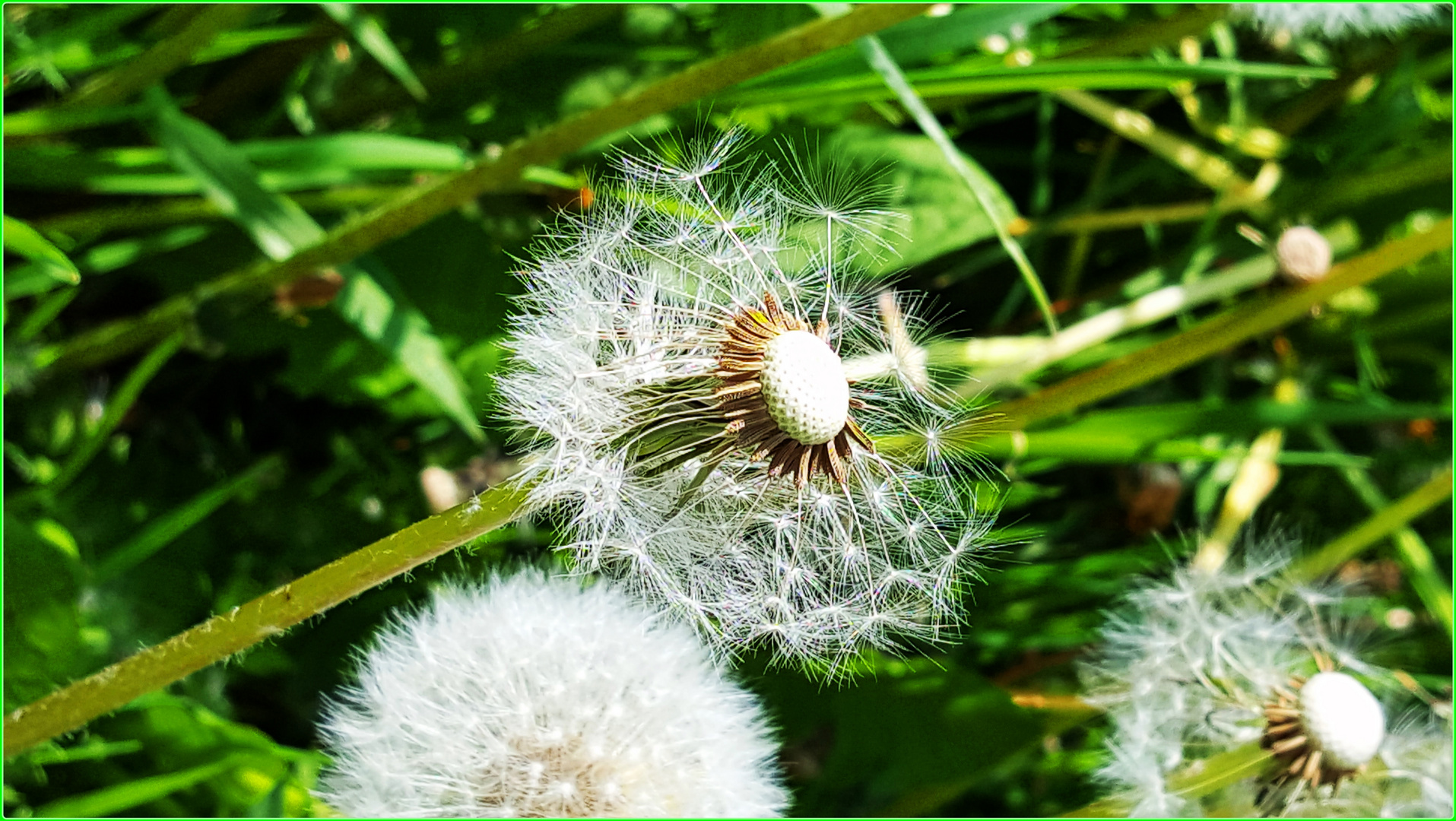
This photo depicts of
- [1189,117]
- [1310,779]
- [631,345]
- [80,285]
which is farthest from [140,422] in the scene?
[1189,117]

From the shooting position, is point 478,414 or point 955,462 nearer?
point 955,462

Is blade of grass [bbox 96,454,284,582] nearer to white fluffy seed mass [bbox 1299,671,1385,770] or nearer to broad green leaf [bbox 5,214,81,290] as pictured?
broad green leaf [bbox 5,214,81,290]

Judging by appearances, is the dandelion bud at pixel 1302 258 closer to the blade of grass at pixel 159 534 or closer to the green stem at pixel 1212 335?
the green stem at pixel 1212 335

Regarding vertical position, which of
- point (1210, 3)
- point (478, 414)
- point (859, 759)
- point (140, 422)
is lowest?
point (859, 759)

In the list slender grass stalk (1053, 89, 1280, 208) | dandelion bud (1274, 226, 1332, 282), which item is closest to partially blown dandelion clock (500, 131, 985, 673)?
dandelion bud (1274, 226, 1332, 282)

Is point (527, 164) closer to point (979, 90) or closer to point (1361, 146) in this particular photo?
point (979, 90)

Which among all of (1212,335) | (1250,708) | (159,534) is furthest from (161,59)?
(1250,708)

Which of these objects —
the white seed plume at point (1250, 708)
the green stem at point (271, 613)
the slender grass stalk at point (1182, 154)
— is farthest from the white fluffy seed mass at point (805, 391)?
the slender grass stalk at point (1182, 154)

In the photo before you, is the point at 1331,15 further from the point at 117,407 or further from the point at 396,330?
the point at 117,407
